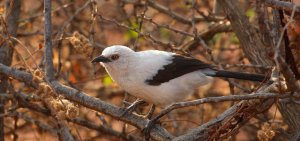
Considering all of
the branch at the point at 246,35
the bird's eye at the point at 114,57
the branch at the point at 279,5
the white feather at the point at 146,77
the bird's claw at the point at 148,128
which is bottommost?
the bird's claw at the point at 148,128

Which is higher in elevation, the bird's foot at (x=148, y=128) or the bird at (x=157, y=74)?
the bird at (x=157, y=74)

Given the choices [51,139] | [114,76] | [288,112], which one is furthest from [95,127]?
[51,139]

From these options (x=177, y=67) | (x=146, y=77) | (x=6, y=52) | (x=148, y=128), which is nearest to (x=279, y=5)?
(x=148, y=128)

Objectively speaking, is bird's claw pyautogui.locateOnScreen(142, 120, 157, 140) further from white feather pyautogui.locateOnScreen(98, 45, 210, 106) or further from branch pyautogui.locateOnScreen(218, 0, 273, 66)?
branch pyautogui.locateOnScreen(218, 0, 273, 66)

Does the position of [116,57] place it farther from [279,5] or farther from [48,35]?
[279,5]

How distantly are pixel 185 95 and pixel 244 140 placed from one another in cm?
288

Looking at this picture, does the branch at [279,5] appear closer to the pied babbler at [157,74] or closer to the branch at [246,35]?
the pied babbler at [157,74]

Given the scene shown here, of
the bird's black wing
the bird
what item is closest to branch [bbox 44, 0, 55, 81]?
the bird

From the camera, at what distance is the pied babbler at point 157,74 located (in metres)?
4.51

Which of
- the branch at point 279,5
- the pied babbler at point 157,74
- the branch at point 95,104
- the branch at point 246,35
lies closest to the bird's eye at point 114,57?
the pied babbler at point 157,74

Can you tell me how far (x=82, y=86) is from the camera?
7.38 m

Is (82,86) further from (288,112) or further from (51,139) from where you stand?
(288,112)

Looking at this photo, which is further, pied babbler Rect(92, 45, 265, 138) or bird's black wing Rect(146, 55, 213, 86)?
bird's black wing Rect(146, 55, 213, 86)

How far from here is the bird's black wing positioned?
471 cm
